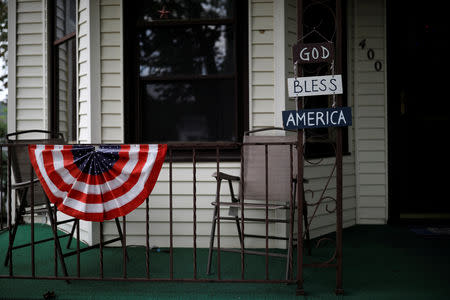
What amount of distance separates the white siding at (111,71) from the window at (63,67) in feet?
2.12

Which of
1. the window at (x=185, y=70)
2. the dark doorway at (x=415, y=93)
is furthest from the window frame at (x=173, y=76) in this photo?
→ the dark doorway at (x=415, y=93)

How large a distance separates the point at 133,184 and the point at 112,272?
88cm

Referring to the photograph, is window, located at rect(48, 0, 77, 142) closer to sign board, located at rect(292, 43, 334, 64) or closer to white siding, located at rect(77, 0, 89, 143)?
white siding, located at rect(77, 0, 89, 143)

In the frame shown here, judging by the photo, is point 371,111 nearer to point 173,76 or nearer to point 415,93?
point 415,93

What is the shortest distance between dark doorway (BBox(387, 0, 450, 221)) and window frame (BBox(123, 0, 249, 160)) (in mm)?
1888

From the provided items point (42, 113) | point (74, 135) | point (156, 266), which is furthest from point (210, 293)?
point (42, 113)

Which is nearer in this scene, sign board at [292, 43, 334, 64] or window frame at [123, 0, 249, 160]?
sign board at [292, 43, 334, 64]

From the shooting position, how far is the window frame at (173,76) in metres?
4.01

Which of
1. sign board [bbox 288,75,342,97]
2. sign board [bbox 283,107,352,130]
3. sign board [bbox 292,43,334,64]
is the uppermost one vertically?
sign board [bbox 292,43,334,64]

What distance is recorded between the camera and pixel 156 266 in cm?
350

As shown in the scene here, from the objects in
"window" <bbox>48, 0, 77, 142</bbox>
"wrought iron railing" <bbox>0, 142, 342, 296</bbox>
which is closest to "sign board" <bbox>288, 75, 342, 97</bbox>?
"wrought iron railing" <bbox>0, 142, 342, 296</bbox>

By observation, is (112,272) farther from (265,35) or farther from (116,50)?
(265,35)

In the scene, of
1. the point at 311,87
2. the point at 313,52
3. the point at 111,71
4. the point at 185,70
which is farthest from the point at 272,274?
the point at 111,71

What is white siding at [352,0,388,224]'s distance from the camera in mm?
4926
